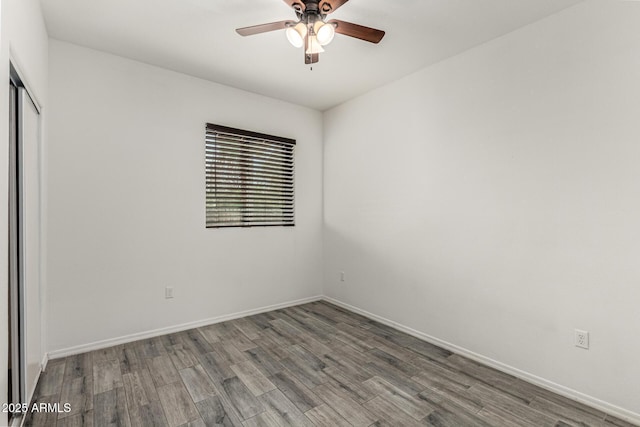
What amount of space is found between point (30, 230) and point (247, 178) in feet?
6.58

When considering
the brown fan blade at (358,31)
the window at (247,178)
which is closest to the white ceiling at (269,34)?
the brown fan blade at (358,31)

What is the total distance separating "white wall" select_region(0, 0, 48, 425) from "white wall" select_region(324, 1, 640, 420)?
115 inches

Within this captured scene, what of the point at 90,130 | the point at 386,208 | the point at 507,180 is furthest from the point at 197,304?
the point at 507,180

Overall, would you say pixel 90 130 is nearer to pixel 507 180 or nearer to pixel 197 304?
pixel 197 304

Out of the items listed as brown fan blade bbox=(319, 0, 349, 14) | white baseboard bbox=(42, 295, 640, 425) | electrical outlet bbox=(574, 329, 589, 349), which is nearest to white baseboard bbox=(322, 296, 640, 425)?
white baseboard bbox=(42, 295, 640, 425)

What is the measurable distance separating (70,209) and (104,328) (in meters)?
1.09

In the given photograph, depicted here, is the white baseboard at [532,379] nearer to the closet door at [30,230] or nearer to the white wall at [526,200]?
the white wall at [526,200]

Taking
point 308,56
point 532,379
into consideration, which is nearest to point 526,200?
point 532,379

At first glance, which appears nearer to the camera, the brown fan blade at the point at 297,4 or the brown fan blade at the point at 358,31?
the brown fan blade at the point at 297,4

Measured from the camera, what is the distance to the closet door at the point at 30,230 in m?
1.83

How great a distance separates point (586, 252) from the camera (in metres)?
2.05

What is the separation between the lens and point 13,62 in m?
1.52

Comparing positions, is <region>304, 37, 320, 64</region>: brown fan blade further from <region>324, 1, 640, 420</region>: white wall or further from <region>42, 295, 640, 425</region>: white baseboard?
<region>42, 295, 640, 425</region>: white baseboard

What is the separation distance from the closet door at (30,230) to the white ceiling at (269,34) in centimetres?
86
